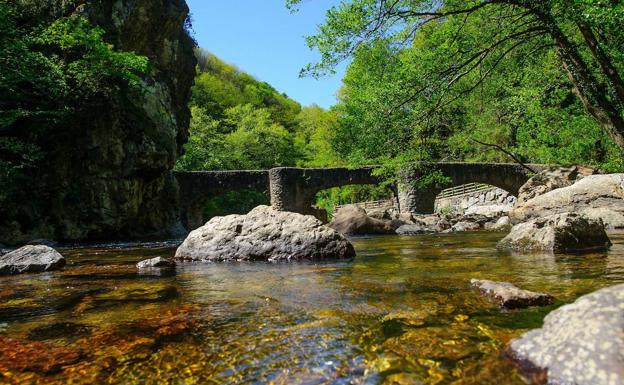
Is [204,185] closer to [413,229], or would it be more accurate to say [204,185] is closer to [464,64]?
[413,229]

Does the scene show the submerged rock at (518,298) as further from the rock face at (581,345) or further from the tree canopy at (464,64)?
the tree canopy at (464,64)

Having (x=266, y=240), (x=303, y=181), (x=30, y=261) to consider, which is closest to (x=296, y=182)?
(x=303, y=181)

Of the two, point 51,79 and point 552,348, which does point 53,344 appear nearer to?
point 552,348

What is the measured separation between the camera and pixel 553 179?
2341cm

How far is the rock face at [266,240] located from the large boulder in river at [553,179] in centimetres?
1794

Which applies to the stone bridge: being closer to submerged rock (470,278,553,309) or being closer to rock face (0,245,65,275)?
rock face (0,245,65,275)

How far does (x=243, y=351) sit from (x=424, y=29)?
7.78 m

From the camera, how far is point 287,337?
3.17m

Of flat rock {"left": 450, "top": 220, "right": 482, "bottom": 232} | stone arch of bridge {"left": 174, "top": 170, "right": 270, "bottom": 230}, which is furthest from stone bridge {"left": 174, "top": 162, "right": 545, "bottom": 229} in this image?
flat rock {"left": 450, "top": 220, "right": 482, "bottom": 232}

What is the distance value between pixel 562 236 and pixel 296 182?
21.5 metres

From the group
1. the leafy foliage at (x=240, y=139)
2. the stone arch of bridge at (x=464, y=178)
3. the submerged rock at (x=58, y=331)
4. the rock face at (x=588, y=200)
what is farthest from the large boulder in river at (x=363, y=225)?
the leafy foliage at (x=240, y=139)

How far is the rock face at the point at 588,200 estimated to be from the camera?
14116mm

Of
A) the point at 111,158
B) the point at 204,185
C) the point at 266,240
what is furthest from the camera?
the point at 204,185

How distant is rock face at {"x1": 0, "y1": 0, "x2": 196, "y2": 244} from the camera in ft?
61.2
